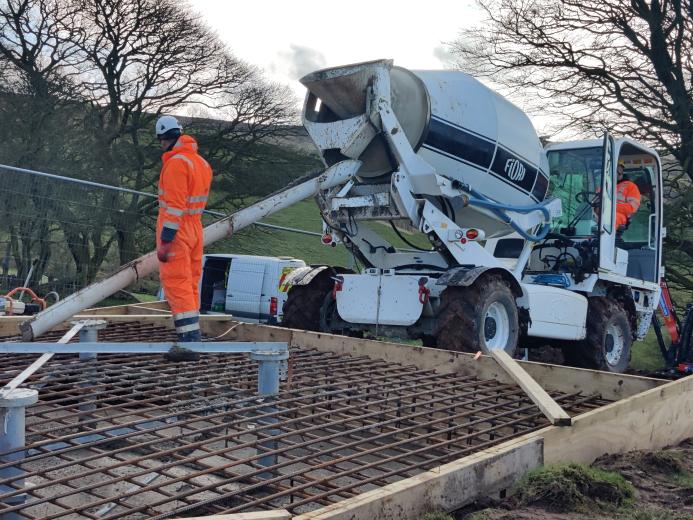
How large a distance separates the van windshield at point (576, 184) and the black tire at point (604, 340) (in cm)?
93

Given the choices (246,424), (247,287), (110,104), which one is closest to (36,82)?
(110,104)

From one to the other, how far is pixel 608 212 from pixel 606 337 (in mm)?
1476

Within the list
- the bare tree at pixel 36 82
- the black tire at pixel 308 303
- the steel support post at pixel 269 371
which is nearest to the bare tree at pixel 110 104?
the bare tree at pixel 36 82

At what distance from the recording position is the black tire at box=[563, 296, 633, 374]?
27.6 ft

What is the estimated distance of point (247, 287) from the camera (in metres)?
12.7

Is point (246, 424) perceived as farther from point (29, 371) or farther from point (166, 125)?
point (166, 125)

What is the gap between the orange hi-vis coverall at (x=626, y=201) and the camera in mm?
9039

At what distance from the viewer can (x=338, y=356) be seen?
19.0ft

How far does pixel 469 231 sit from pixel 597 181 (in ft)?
7.82

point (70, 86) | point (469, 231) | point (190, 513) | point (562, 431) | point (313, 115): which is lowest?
point (190, 513)

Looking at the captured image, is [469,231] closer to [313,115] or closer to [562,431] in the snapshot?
[313,115]

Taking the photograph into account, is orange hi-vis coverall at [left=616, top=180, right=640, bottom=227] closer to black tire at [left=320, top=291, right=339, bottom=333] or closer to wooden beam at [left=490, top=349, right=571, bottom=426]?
black tire at [left=320, top=291, right=339, bottom=333]

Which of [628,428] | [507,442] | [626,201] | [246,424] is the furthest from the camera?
[626,201]

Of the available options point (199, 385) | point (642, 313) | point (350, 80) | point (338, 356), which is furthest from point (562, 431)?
point (642, 313)
